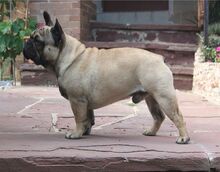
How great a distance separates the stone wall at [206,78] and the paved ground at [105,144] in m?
1.23

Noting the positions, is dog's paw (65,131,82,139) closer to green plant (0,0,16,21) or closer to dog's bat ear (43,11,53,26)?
dog's bat ear (43,11,53,26)

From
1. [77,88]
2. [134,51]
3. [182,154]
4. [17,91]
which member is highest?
[134,51]

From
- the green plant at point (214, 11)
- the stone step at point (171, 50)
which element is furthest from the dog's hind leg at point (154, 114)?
the green plant at point (214, 11)

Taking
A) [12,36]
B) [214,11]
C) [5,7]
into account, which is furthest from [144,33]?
[12,36]

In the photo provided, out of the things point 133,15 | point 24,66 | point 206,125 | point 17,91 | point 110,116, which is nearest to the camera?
point 206,125

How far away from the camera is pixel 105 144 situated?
9.29 feet

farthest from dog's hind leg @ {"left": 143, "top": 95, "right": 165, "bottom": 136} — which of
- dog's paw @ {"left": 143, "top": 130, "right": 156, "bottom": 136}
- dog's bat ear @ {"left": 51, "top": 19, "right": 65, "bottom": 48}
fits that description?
→ dog's bat ear @ {"left": 51, "top": 19, "right": 65, "bottom": 48}

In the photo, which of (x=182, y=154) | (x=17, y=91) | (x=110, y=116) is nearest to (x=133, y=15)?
(x=17, y=91)

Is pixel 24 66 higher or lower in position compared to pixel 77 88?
lower

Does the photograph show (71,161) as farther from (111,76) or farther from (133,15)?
(133,15)

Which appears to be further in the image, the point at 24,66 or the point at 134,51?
the point at 24,66

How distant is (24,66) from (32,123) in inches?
122

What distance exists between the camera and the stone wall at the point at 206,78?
18.5 feet

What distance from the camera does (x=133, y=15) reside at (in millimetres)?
8539
